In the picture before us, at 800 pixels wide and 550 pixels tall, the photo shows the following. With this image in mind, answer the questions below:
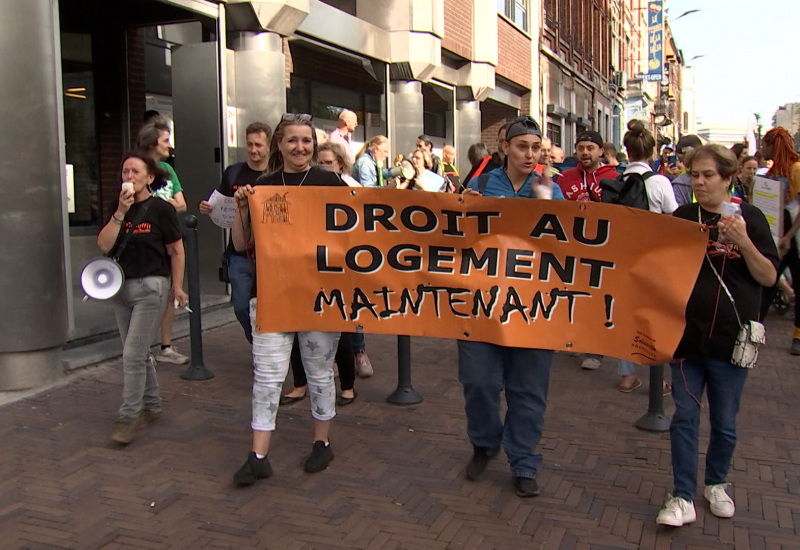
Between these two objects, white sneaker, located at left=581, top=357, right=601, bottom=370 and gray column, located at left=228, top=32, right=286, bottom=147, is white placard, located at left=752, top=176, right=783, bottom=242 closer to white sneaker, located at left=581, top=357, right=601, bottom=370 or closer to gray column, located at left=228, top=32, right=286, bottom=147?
white sneaker, located at left=581, top=357, right=601, bottom=370

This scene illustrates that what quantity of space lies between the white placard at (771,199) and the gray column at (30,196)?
16.9ft

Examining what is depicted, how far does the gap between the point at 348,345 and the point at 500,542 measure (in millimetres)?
2168

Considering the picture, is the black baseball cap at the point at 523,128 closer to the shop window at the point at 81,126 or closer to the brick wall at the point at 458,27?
the shop window at the point at 81,126

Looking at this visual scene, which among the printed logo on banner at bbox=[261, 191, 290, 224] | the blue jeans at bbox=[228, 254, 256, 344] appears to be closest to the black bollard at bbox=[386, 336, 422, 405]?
the blue jeans at bbox=[228, 254, 256, 344]

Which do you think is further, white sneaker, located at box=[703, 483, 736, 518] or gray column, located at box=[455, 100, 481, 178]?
gray column, located at box=[455, 100, 481, 178]

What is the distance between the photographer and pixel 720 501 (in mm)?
3832

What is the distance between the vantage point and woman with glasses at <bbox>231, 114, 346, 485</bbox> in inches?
163

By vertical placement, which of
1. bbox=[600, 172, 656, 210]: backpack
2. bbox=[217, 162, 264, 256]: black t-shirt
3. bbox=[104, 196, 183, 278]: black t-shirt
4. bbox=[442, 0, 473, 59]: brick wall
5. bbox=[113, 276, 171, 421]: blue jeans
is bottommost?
bbox=[113, 276, 171, 421]: blue jeans

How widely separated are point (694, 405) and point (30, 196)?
451cm

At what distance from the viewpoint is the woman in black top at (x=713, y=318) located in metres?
3.59

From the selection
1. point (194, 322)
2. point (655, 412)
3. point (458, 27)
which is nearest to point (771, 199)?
point (655, 412)

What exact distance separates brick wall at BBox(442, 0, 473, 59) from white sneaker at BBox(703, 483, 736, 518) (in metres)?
11.4

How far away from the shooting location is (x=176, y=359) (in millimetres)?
6668

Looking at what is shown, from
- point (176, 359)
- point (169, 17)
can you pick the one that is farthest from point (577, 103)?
point (176, 359)
